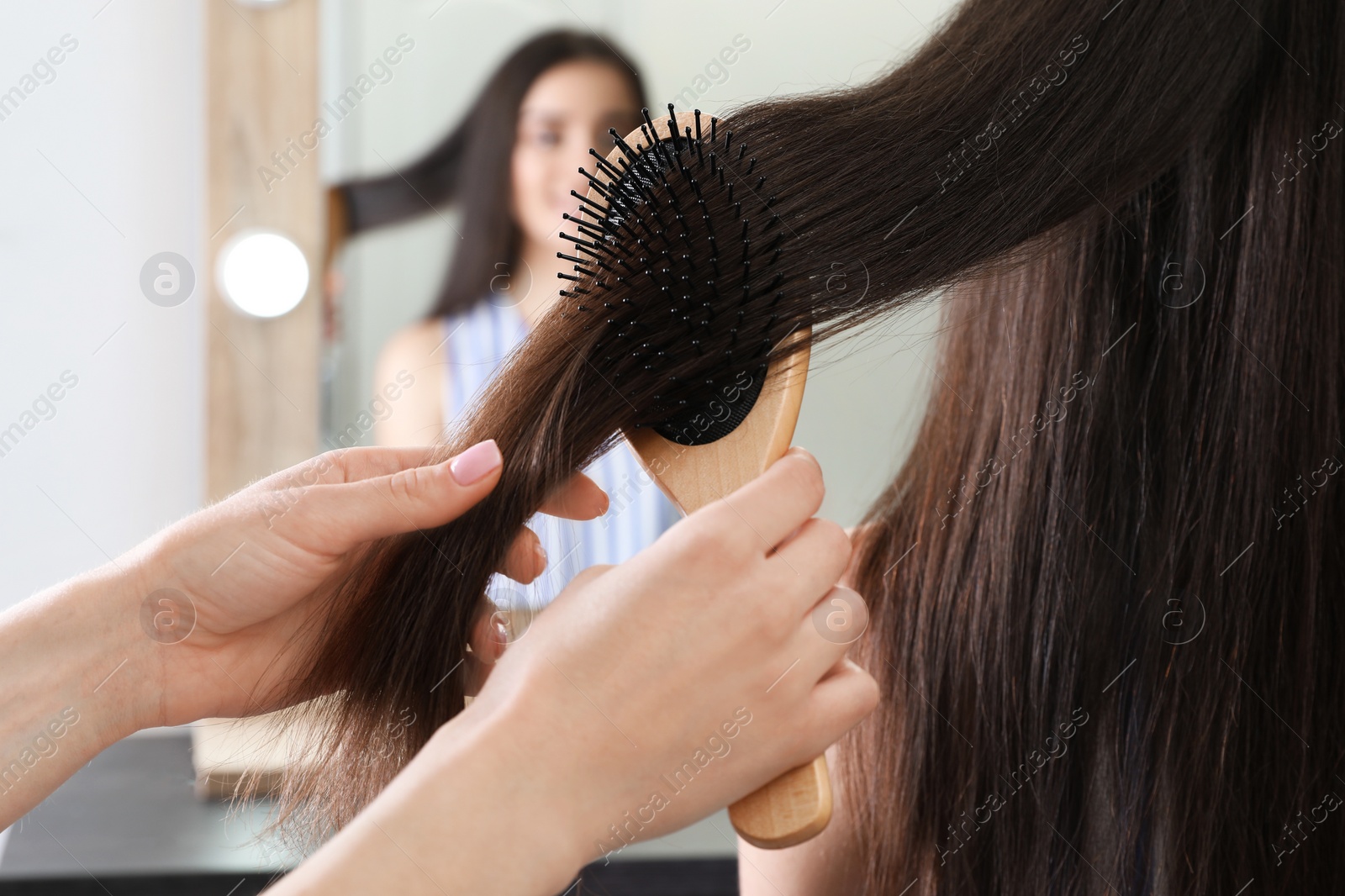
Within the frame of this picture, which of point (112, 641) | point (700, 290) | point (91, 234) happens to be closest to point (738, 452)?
point (700, 290)

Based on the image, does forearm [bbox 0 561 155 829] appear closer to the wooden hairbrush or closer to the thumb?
the thumb

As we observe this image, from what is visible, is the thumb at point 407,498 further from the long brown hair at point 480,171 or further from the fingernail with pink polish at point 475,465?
the long brown hair at point 480,171

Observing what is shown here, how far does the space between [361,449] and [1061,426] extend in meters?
0.49

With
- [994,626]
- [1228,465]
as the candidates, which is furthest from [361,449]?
[1228,465]

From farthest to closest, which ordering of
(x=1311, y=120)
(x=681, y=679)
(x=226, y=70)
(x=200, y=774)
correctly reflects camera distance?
(x=226, y=70)
(x=200, y=774)
(x=1311, y=120)
(x=681, y=679)

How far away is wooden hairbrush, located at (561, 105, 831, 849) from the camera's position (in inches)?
19.0

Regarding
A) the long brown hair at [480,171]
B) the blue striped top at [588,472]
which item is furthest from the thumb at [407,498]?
the long brown hair at [480,171]

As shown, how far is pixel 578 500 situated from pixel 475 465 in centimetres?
8

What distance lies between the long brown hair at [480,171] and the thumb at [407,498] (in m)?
0.88

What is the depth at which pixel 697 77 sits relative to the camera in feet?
A: 4.54

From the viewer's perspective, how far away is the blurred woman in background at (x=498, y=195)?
135 centimetres

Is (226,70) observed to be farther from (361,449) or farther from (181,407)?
(361,449)

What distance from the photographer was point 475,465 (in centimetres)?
48

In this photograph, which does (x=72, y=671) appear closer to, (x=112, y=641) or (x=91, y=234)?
(x=112, y=641)
